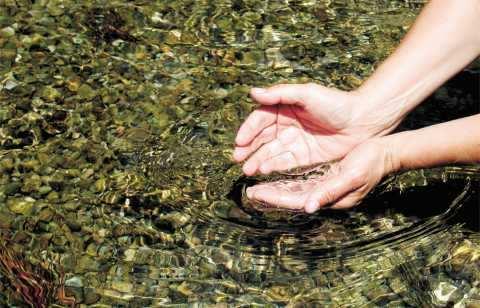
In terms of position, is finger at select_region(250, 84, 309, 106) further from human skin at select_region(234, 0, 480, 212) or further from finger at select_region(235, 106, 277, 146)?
finger at select_region(235, 106, 277, 146)

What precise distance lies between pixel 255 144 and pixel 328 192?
2.10 ft

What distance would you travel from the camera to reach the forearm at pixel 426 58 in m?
3.63

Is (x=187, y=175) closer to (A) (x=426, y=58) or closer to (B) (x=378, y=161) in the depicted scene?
(B) (x=378, y=161)

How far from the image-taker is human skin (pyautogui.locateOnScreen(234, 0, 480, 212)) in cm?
359

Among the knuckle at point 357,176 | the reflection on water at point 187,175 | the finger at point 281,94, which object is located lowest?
the reflection on water at point 187,175

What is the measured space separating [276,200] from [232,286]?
0.46 metres

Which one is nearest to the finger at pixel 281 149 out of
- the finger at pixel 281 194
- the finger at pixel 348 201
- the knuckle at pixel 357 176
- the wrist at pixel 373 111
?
the finger at pixel 281 194

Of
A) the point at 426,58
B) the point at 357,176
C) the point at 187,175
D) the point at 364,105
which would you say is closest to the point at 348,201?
the point at 357,176

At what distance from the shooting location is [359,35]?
5113 millimetres

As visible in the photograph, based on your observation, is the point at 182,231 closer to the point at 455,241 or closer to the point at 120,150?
the point at 120,150

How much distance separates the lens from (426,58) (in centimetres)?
368

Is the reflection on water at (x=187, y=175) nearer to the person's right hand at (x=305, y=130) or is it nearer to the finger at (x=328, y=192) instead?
the person's right hand at (x=305, y=130)

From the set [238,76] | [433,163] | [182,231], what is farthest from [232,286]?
[238,76]

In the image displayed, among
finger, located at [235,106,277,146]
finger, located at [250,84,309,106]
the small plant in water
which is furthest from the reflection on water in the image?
finger, located at [250,84,309,106]
